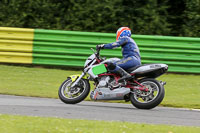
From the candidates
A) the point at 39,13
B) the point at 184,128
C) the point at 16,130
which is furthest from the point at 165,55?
the point at 16,130

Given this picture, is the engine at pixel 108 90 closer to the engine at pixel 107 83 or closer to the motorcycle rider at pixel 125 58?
the engine at pixel 107 83

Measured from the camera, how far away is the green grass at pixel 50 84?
33.9 feet

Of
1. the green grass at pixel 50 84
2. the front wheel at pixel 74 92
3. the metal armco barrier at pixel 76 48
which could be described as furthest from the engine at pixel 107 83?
the metal armco barrier at pixel 76 48

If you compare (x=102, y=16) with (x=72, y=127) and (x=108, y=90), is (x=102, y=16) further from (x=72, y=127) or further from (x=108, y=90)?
(x=72, y=127)

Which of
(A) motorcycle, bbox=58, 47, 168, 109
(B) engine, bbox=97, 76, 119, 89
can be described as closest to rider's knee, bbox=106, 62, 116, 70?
(A) motorcycle, bbox=58, 47, 168, 109

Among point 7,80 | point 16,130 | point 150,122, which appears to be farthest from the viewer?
point 7,80

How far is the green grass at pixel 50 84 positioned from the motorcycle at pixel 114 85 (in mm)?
1060

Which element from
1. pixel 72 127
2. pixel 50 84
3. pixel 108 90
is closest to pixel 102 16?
pixel 50 84

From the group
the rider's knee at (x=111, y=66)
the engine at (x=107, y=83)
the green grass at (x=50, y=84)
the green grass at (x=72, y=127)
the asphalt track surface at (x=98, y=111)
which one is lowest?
the green grass at (x=50, y=84)

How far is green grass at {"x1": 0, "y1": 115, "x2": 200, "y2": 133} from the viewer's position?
6.12m

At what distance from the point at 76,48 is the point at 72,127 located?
8605 millimetres

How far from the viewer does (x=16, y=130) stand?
19.9 ft

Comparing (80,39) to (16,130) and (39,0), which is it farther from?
(16,130)

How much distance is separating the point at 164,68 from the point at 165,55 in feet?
19.2
